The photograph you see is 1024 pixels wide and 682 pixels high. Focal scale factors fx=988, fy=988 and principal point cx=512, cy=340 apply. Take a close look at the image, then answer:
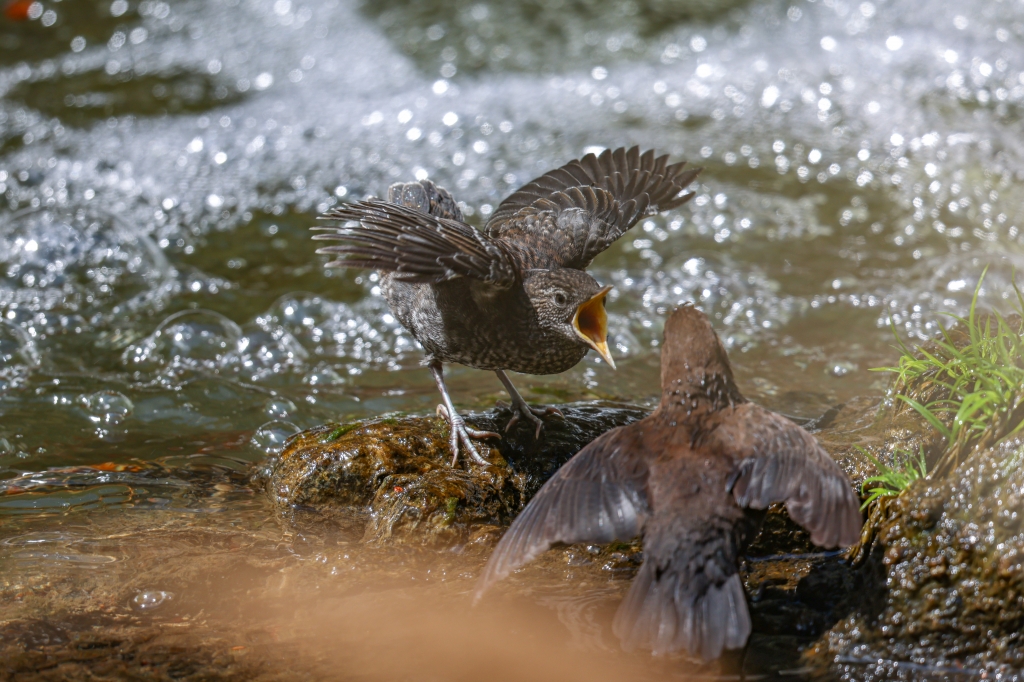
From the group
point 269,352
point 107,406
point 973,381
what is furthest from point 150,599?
point 973,381

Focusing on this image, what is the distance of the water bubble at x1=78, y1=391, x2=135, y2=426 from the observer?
526cm

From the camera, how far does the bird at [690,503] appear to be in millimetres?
2959

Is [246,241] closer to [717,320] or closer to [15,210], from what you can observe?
[15,210]

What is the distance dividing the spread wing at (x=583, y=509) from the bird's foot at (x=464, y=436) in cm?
85

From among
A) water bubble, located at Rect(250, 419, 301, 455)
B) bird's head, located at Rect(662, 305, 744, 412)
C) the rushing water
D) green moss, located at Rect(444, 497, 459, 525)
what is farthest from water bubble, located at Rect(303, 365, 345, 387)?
bird's head, located at Rect(662, 305, 744, 412)

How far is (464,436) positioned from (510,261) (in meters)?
0.79

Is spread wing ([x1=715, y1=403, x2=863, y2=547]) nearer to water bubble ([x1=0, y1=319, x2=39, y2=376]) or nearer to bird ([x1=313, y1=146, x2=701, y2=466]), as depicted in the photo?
bird ([x1=313, y1=146, x2=701, y2=466])

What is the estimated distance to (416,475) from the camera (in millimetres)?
4109

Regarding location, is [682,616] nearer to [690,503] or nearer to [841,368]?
[690,503]

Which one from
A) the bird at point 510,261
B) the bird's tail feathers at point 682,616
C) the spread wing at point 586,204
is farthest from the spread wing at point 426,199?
the bird's tail feathers at point 682,616

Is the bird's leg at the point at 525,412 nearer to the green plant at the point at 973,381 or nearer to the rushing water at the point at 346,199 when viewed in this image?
the rushing water at the point at 346,199

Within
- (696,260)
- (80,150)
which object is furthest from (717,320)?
(80,150)

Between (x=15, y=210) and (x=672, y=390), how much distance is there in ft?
22.5

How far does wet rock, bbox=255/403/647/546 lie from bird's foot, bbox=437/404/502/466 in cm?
4
